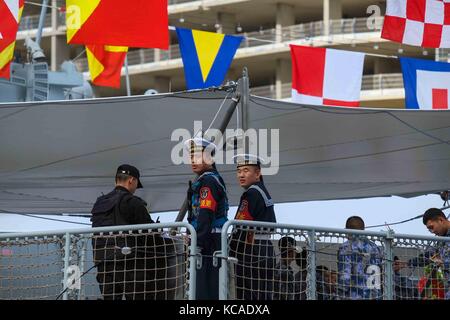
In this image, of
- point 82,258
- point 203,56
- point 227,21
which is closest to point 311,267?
point 82,258

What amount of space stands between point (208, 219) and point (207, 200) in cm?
17

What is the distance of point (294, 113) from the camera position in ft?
35.1

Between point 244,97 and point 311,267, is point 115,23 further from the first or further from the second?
point 311,267

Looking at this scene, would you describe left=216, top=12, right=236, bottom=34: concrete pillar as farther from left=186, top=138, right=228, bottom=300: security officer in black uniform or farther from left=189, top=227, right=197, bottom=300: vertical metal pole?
left=189, top=227, right=197, bottom=300: vertical metal pole

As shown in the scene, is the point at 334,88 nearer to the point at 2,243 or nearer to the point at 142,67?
the point at 2,243

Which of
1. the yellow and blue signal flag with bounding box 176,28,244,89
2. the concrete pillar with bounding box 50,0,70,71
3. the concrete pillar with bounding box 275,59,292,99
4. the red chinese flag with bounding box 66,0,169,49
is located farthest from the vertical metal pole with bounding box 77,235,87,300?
the concrete pillar with bounding box 50,0,70,71

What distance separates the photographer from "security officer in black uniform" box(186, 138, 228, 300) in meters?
7.55

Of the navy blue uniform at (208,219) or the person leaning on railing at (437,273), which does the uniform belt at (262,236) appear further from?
the person leaning on railing at (437,273)

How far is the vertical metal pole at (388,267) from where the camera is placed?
759cm

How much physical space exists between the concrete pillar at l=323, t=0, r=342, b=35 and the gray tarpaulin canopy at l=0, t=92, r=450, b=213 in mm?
32378
